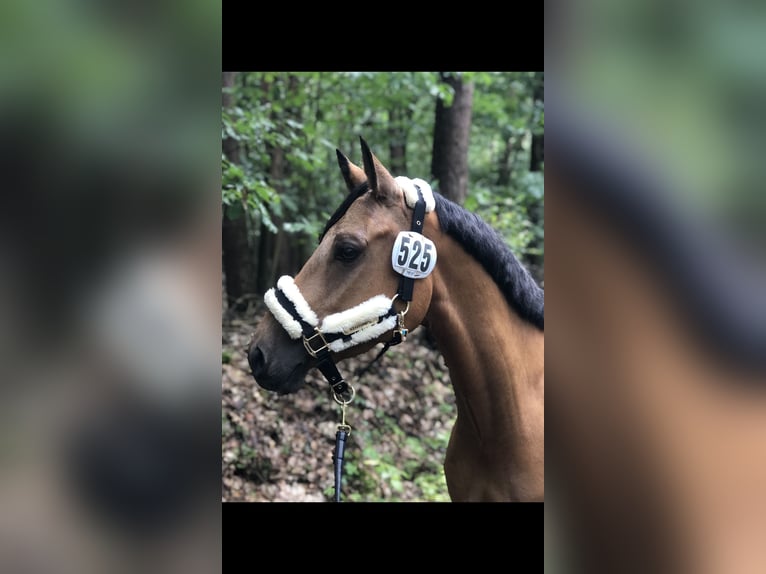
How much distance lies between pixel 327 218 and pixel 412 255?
12.0 ft

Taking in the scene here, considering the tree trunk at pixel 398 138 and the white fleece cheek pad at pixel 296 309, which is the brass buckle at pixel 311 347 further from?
the tree trunk at pixel 398 138

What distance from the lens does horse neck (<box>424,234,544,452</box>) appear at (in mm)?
2146

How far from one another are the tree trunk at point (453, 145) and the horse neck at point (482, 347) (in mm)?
3461

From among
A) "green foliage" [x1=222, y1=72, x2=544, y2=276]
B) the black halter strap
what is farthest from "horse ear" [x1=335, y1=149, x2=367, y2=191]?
"green foliage" [x1=222, y1=72, x2=544, y2=276]

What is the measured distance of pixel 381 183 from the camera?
2.06m

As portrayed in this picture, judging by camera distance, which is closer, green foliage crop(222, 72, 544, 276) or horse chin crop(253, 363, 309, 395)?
horse chin crop(253, 363, 309, 395)

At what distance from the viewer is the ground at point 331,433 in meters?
4.08

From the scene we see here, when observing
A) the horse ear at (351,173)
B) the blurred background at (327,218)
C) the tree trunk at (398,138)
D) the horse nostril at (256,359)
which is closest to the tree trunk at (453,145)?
the blurred background at (327,218)

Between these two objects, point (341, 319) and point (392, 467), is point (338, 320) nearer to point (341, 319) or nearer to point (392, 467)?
point (341, 319)
